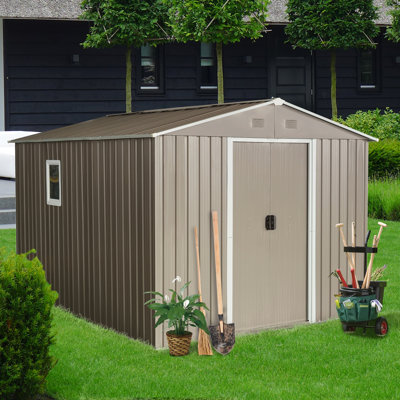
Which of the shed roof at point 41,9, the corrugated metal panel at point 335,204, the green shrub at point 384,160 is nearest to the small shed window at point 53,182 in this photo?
the corrugated metal panel at point 335,204

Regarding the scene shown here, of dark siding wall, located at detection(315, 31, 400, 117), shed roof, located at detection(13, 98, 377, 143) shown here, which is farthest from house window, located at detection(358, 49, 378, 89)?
shed roof, located at detection(13, 98, 377, 143)

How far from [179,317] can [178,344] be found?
0.28m

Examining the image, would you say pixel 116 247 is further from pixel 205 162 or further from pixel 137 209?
pixel 205 162

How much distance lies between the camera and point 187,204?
831cm

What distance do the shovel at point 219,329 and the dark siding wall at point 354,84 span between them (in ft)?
60.1

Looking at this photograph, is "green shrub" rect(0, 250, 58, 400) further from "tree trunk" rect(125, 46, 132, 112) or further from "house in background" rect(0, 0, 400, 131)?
"tree trunk" rect(125, 46, 132, 112)

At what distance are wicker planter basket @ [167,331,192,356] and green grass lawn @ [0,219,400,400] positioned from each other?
0.28 feet

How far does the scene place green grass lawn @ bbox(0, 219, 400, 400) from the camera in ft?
22.6

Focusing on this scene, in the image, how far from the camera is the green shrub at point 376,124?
23.0 metres

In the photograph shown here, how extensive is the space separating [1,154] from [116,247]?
10.8m

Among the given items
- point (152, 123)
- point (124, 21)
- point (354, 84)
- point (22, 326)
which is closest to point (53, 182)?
point (152, 123)

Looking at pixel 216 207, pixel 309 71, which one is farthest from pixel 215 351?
pixel 309 71

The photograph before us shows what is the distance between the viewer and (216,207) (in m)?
8.52

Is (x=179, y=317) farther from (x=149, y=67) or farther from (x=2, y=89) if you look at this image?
(x=149, y=67)
